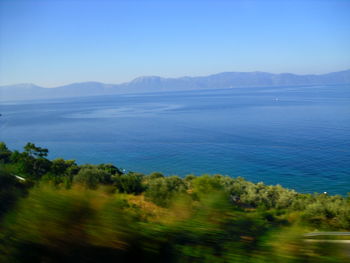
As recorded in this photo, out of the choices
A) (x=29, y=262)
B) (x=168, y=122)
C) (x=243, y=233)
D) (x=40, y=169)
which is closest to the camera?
(x=29, y=262)

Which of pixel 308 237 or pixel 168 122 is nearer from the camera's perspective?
pixel 308 237

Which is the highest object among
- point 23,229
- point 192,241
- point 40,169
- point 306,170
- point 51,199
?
point 51,199

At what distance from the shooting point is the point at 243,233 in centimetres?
281

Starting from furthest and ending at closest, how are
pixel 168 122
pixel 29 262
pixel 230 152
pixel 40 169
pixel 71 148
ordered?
pixel 168 122 < pixel 71 148 < pixel 230 152 < pixel 40 169 < pixel 29 262

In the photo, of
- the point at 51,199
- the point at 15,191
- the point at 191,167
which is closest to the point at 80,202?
the point at 51,199

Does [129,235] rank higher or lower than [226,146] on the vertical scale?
higher

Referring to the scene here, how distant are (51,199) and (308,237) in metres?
2.59

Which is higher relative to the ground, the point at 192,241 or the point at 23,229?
the point at 23,229

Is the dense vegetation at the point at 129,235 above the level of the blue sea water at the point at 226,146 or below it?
above

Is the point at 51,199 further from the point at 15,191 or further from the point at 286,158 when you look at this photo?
the point at 286,158

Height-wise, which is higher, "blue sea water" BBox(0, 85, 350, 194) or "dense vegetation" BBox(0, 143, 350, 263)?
A: "dense vegetation" BBox(0, 143, 350, 263)

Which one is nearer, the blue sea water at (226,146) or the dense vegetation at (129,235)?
the dense vegetation at (129,235)

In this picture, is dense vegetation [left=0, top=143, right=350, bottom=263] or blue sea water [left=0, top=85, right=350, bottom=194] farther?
blue sea water [left=0, top=85, right=350, bottom=194]

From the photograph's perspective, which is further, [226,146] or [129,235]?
[226,146]
